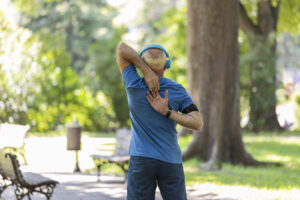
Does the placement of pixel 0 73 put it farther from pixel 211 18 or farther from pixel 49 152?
pixel 211 18

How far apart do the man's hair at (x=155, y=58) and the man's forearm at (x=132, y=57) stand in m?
0.05

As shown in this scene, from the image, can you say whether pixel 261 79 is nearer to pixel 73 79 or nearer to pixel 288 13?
pixel 288 13

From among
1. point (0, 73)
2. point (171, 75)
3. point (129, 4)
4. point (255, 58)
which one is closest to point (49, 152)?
point (0, 73)

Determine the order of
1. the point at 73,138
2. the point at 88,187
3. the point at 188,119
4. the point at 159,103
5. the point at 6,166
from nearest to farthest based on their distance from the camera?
the point at 159,103 < the point at 188,119 < the point at 6,166 < the point at 88,187 < the point at 73,138

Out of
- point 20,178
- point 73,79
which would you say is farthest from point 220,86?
point 73,79

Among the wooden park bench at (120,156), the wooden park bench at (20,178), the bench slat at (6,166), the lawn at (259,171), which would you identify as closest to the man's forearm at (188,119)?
the wooden park bench at (20,178)

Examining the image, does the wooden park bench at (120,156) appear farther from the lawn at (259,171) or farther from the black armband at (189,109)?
the black armband at (189,109)

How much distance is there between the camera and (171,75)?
2830 cm

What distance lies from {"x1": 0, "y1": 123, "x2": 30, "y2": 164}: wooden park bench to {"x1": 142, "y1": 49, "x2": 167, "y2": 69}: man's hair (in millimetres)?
8229

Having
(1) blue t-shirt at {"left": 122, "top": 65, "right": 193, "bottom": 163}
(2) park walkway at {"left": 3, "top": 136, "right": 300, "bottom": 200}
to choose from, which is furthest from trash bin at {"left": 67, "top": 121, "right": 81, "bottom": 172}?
(1) blue t-shirt at {"left": 122, "top": 65, "right": 193, "bottom": 163}

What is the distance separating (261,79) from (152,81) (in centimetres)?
1810

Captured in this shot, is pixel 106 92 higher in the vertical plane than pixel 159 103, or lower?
higher

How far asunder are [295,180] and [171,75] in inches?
730

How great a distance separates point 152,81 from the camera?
3.77 meters
